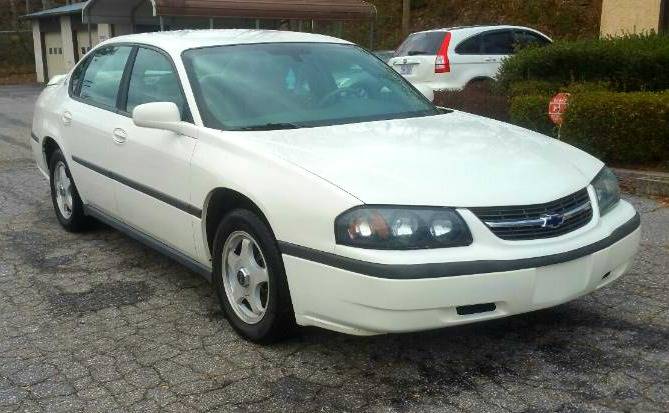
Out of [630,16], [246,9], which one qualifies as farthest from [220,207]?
[246,9]

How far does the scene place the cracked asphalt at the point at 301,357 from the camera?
10.6 feet

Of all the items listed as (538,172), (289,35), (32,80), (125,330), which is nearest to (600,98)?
(289,35)

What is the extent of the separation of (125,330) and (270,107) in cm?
145

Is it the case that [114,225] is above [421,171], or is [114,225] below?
below

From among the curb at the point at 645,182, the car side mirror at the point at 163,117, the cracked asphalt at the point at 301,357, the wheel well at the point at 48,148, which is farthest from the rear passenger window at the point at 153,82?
the curb at the point at 645,182

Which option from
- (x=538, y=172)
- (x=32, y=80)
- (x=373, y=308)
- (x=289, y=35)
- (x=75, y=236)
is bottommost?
(x=32, y=80)

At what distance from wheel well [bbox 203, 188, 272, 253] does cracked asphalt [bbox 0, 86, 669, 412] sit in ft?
1.74

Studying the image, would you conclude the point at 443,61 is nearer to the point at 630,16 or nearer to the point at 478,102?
the point at 478,102

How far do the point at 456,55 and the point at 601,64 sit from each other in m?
3.73

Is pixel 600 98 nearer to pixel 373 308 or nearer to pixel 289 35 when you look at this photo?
pixel 289 35

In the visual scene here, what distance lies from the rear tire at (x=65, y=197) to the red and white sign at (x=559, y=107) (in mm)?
→ 4624

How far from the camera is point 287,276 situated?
11.2ft

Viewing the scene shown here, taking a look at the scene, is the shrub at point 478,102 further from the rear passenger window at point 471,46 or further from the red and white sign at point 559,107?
the rear passenger window at point 471,46

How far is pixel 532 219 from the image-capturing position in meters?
3.26
